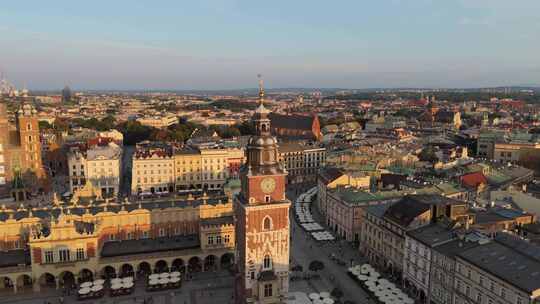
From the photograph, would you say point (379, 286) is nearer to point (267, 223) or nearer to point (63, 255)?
point (267, 223)

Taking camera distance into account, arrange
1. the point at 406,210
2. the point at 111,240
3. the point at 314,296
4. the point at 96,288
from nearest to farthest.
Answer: the point at 314,296, the point at 96,288, the point at 406,210, the point at 111,240

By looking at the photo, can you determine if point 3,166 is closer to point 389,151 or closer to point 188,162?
point 188,162

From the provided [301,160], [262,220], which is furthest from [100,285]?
[301,160]

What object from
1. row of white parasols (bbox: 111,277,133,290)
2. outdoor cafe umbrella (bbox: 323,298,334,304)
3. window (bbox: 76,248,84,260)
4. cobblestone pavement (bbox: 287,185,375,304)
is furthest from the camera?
window (bbox: 76,248,84,260)

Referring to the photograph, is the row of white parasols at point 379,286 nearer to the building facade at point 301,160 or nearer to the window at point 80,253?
the window at point 80,253

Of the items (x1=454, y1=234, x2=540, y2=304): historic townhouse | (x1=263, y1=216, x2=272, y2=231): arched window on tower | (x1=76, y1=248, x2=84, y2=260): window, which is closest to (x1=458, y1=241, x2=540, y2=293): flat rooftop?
(x1=454, y1=234, x2=540, y2=304): historic townhouse

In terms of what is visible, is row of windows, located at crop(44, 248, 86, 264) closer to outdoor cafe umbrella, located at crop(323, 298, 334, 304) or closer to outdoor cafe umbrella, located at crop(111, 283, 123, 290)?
outdoor cafe umbrella, located at crop(111, 283, 123, 290)
